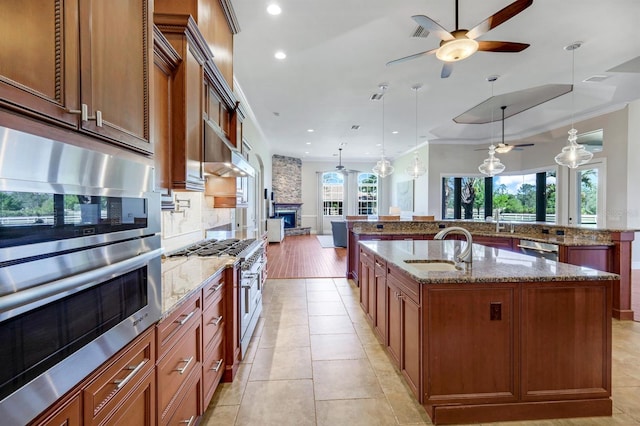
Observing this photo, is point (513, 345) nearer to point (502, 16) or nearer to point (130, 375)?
point (130, 375)

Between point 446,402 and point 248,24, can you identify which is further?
point 248,24

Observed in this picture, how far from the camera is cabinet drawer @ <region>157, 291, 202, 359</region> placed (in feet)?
4.20

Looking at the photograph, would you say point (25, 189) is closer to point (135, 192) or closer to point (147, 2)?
point (135, 192)

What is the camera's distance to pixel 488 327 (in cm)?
186

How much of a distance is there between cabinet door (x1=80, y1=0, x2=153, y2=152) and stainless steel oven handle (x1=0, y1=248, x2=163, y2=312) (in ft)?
1.39

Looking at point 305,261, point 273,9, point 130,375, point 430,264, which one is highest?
point 273,9

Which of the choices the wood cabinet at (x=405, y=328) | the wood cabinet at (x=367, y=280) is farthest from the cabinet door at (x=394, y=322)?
the wood cabinet at (x=367, y=280)

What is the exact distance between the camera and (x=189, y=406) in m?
1.60

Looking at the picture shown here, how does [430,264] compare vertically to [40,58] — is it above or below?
below

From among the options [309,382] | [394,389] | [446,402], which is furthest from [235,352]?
[446,402]

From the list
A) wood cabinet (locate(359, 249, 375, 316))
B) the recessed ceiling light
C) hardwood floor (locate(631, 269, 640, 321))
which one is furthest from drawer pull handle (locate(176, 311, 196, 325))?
hardwood floor (locate(631, 269, 640, 321))

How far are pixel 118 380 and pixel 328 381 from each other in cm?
166

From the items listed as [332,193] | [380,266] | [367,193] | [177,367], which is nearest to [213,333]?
[177,367]

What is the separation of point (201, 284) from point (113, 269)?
0.78 metres
